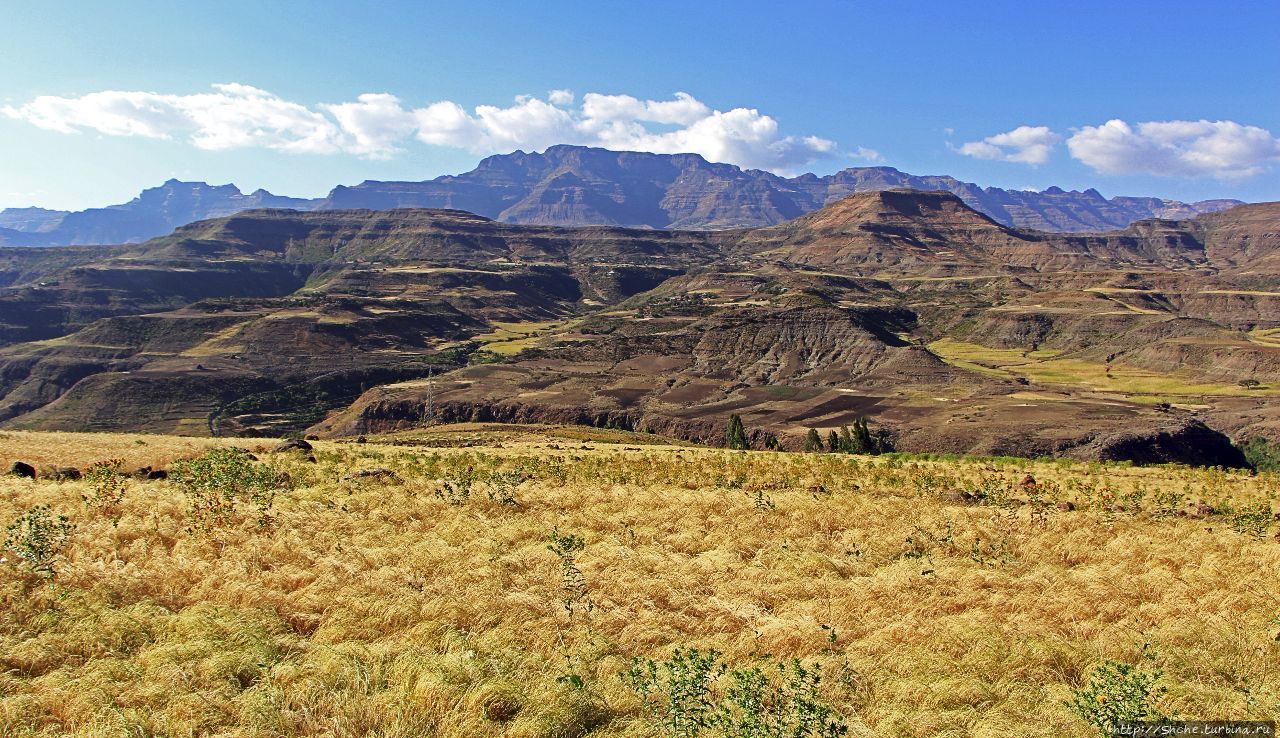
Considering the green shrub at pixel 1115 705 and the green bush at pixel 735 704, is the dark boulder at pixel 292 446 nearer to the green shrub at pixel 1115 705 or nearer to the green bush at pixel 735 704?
the green bush at pixel 735 704

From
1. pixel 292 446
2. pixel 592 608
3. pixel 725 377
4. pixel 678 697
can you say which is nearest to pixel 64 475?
pixel 292 446

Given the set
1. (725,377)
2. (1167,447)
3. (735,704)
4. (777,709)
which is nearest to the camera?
(735,704)

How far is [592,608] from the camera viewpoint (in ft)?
39.5

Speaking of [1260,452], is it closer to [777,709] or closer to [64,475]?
[777,709]

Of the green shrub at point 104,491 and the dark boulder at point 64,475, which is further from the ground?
the green shrub at point 104,491

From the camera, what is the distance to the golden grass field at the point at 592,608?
8.55 meters

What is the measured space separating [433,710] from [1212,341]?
616 ft

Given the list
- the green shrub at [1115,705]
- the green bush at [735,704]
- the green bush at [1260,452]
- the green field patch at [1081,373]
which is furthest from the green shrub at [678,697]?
the green field patch at [1081,373]

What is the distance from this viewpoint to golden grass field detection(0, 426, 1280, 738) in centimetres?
855

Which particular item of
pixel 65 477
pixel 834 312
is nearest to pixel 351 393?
pixel 834 312

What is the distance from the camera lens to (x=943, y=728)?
866cm

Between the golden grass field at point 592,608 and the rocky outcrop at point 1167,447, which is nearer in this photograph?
the golden grass field at point 592,608

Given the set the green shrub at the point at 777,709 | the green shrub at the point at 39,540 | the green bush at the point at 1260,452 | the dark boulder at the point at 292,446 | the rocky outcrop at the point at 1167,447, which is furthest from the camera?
the green bush at the point at 1260,452

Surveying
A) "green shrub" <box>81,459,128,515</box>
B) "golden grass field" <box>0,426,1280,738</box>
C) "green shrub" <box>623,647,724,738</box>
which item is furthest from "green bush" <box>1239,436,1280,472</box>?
"green shrub" <box>81,459,128,515</box>
